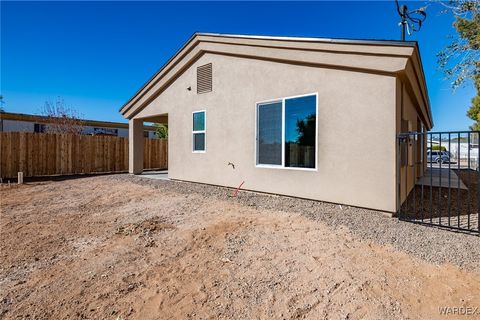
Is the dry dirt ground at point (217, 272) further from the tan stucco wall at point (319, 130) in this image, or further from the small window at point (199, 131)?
the small window at point (199, 131)

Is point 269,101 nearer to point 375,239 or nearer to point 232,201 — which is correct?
point 232,201

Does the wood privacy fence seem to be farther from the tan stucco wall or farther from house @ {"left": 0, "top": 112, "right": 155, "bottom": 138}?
house @ {"left": 0, "top": 112, "right": 155, "bottom": 138}

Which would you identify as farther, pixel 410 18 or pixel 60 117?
pixel 60 117

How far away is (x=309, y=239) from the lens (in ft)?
12.1

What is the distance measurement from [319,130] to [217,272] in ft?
12.6

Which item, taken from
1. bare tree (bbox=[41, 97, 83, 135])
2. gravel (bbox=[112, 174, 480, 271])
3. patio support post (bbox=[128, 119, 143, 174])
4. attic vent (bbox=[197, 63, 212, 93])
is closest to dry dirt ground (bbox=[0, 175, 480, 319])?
gravel (bbox=[112, 174, 480, 271])

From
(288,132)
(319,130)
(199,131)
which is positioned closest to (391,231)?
(319,130)

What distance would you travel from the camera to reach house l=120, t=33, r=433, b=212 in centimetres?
477

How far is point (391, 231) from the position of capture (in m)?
3.97

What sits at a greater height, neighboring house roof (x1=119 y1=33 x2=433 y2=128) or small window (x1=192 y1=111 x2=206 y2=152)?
neighboring house roof (x1=119 y1=33 x2=433 y2=128)

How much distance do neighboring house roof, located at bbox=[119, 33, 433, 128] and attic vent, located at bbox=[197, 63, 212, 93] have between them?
49 cm

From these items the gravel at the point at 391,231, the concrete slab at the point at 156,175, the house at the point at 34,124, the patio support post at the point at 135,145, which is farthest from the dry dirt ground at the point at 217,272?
the house at the point at 34,124

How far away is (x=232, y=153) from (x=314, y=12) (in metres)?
6.18

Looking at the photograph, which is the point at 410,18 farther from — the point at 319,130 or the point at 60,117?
the point at 60,117
